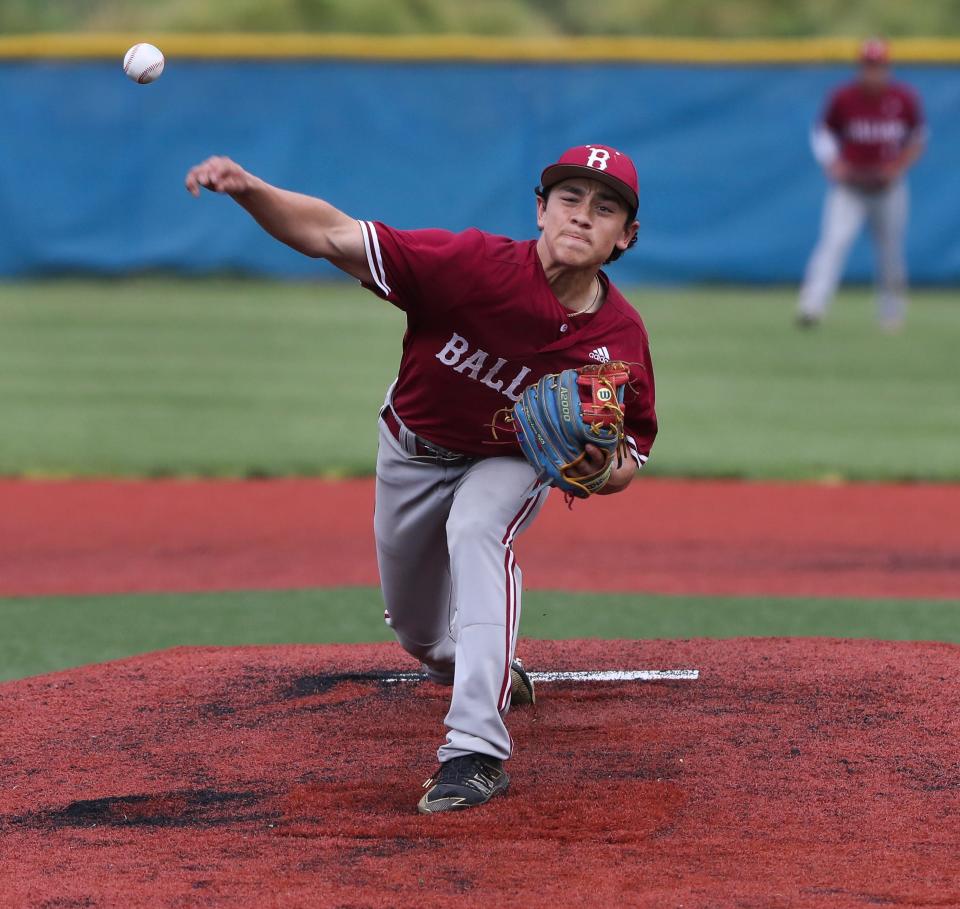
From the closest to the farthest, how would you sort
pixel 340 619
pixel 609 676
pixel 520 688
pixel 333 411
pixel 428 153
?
pixel 520 688, pixel 609 676, pixel 340 619, pixel 333 411, pixel 428 153

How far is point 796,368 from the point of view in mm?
12672

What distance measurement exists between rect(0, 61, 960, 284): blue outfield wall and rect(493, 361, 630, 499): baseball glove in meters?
14.1

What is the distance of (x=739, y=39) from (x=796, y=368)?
571 inches

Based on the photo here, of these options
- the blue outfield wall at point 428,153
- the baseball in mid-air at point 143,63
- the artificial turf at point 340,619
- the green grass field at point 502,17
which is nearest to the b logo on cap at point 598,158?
the baseball in mid-air at point 143,63

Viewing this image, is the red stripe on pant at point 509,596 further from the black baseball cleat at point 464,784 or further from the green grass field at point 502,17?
the green grass field at point 502,17

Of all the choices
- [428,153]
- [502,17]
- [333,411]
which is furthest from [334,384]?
[502,17]

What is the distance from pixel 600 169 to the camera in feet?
12.9

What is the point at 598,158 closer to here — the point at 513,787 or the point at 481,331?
the point at 481,331

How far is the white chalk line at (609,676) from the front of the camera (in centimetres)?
483

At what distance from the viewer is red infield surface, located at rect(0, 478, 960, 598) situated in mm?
6598

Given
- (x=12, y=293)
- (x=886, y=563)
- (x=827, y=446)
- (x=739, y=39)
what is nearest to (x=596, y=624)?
(x=886, y=563)

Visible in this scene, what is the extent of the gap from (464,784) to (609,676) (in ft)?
4.20

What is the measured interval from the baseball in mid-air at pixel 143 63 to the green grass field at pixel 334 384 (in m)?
5.11

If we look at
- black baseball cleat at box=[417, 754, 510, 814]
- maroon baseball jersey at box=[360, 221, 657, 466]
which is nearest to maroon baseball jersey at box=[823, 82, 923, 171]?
maroon baseball jersey at box=[360, 221, 657, 466]
